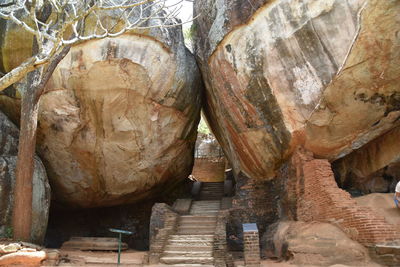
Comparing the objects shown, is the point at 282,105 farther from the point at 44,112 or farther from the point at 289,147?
the point at 44,112

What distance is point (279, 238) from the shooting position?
886cm

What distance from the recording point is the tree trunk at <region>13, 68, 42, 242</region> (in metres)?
8.44

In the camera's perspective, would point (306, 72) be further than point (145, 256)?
No

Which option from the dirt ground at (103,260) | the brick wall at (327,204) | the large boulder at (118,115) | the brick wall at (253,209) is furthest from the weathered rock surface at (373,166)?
the large boulder at (118,115)

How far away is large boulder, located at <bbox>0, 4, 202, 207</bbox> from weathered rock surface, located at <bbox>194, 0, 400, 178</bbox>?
1702 mm

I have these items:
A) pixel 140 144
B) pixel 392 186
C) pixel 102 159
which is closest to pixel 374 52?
pixel 392 186

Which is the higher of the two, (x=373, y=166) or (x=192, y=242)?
(x=373, y=166)

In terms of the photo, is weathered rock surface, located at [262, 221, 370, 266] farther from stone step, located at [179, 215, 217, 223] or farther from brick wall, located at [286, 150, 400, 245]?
stone step, located at [179, 215, 217, 223]

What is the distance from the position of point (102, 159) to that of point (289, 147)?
6.10 metres

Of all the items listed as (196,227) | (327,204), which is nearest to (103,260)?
(196,227)

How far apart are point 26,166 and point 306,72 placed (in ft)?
22.6

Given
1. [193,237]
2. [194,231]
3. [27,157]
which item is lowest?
[193,237]

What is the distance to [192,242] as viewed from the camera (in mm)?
9164

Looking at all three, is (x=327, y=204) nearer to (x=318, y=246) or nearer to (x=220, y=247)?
(x=318, y=246)
